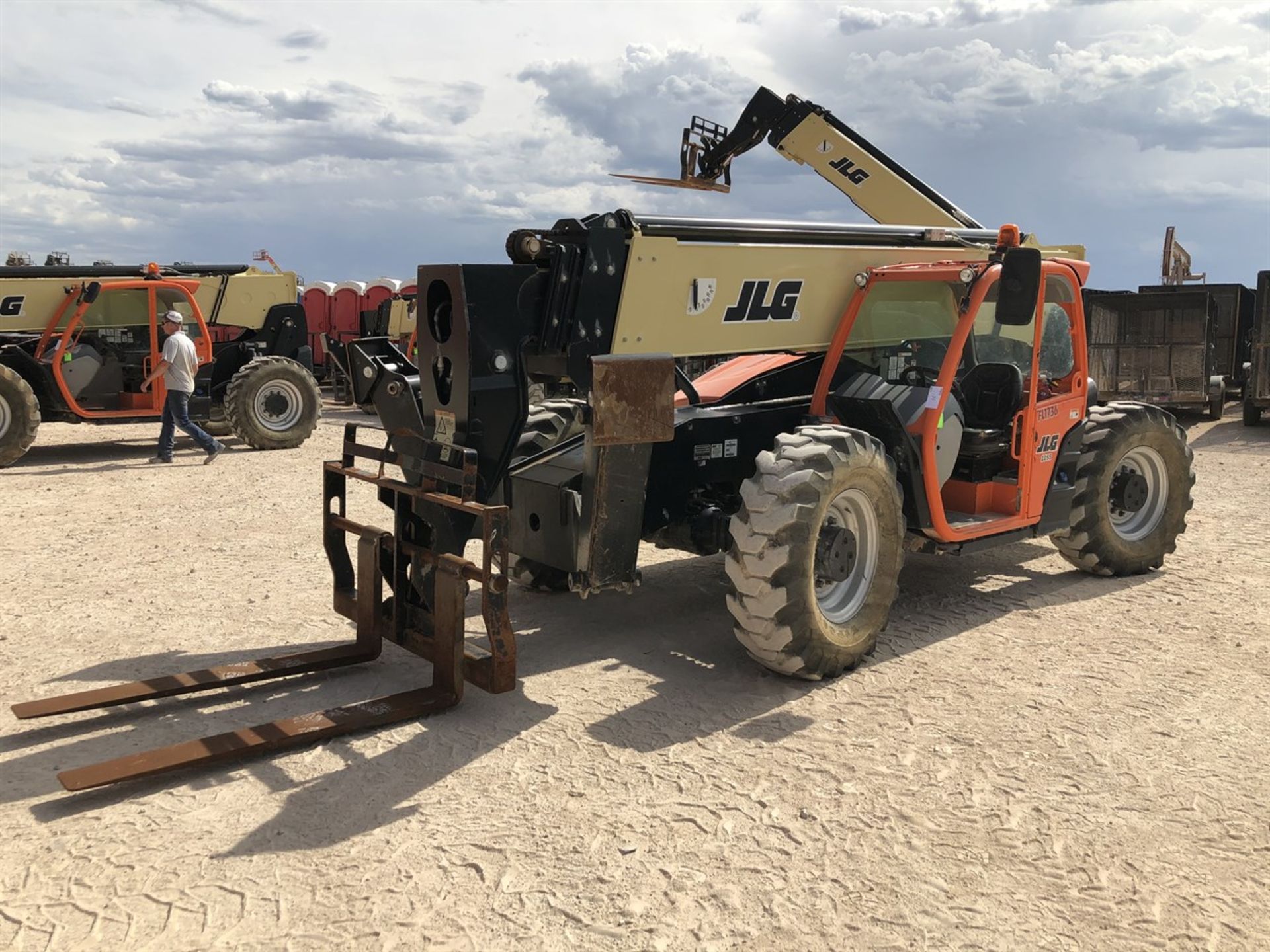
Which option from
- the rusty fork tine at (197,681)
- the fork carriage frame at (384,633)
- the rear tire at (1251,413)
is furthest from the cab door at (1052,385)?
the rear tire at (1251,413)

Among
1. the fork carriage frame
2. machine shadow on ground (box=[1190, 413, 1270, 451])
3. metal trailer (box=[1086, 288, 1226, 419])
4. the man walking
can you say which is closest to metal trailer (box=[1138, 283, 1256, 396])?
metal trailer (box=[1086, 288, 1226, 419])

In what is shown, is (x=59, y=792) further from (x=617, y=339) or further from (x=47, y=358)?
(x=47, y=358)

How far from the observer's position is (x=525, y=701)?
5105 mm

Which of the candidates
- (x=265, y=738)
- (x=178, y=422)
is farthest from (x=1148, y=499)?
(x=178, y=422)

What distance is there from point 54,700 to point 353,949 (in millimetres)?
2429

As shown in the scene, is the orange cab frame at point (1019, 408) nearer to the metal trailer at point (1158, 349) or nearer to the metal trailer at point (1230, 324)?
the metal trailer at point (1158, 349)

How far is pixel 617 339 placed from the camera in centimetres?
521

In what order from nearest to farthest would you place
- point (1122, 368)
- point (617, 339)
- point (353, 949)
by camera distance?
point (353, 949), point (617, 339), point (1122, 368)

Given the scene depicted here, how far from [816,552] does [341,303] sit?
24545mm

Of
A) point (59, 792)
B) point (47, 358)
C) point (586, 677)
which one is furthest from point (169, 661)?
point (47, 358)

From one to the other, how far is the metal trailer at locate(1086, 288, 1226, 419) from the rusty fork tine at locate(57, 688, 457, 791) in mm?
15716

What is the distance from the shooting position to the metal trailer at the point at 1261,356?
54.5ft

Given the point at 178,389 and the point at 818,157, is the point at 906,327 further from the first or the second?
the point at 178,389

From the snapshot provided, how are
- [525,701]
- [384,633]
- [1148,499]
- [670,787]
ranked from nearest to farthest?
[670,787] < [525,701] < [384,633] < [1148,499]
